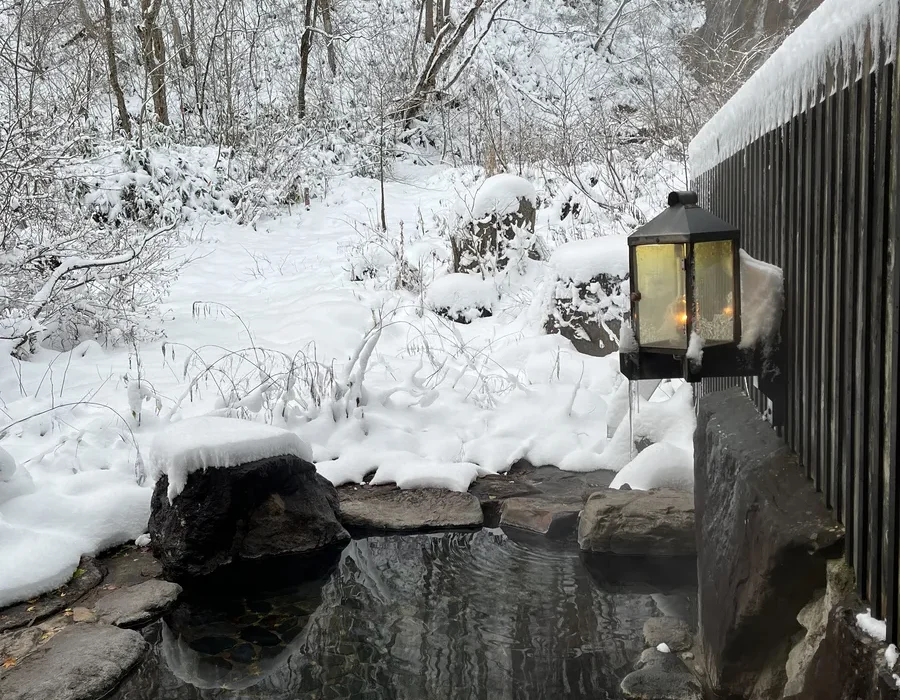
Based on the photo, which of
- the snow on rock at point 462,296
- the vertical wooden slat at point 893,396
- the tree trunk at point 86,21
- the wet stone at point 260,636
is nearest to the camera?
the vertical wooden slat at point 893,396

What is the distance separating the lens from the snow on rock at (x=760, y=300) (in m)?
2.45

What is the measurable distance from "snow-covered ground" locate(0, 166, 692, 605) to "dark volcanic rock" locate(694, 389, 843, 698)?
2012 mm

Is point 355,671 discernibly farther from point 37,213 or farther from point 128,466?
point 37,213

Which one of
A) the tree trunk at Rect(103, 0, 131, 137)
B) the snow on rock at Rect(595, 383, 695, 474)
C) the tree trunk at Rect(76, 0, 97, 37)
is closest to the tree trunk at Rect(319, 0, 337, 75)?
the tree trunk at Rect(103, 0, 131, 137)

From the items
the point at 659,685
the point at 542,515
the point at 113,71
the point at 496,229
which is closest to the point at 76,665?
the point at 659,685

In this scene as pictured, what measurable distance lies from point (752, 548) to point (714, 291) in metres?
0.75

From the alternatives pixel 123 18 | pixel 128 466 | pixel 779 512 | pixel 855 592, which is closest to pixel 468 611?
pixel 779 512

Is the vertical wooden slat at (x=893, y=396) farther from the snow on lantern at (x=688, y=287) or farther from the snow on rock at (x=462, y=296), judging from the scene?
the snow on rock at (x=462, y=296)

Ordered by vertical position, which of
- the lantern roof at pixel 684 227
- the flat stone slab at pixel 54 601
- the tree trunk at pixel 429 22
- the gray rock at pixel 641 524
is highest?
the tree trunk at pixel 429 22

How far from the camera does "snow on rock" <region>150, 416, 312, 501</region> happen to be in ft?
13.4

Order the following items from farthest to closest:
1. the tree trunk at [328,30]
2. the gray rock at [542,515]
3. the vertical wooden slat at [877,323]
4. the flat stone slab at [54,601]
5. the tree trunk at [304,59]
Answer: the tree trunk at [328,30]
the tree trunk at [304,59]
the gray rock at [542,515]
the flat stone slab at [54,601]
the vertical wooden slat at [877,323]

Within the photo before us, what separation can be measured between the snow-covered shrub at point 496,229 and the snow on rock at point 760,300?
6.71m

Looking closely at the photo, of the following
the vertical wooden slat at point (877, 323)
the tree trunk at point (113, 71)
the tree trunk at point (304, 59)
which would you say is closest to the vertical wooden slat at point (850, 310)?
the vertical wooden slat at point (877, 323)

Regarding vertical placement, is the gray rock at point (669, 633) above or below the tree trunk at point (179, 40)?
below
